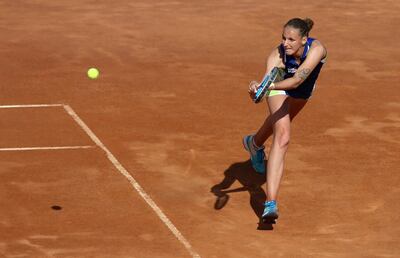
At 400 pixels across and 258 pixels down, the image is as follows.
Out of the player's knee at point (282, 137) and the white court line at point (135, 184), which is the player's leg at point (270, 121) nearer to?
the player's knee at point (282, 137)

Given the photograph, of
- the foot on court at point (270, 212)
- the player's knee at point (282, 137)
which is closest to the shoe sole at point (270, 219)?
the foot on court at point (270, 212)

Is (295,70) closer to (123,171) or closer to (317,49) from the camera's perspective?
(317,49)

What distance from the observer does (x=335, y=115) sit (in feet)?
55.6

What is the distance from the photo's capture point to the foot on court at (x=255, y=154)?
46.9 ft


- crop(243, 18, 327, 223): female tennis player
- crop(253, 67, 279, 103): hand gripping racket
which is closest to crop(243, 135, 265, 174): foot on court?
crop(243, 18, 327, 223): female tennis player

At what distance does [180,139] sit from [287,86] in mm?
3408

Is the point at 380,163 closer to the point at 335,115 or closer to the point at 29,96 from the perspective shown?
the point at 335,115

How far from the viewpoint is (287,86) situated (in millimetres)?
12492

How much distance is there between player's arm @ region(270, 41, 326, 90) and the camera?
12.5 m

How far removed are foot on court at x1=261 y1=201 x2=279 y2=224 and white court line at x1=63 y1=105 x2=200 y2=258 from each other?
872mm

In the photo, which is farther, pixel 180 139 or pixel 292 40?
pixel 180 139

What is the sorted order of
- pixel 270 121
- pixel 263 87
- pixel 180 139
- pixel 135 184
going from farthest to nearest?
pixel 180 139 → pixel 135 184 → pixel 270 121 → pixel 263 87

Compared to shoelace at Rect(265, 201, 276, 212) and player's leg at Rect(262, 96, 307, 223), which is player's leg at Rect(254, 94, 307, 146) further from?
→ shoelace at Rect(265, 201, 276, 212)

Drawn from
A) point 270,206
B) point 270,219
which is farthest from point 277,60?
point 270,219
